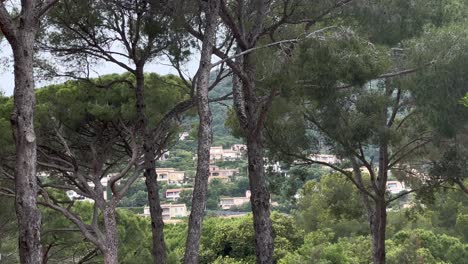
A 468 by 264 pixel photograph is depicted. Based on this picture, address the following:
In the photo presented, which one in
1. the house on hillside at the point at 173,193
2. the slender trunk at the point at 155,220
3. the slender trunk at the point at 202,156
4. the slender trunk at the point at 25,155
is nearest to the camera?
A: the slender trunk at the point at 25,155

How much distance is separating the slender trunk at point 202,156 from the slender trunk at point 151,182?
8.99 feet

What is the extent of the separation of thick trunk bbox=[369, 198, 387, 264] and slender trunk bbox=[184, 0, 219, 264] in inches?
204

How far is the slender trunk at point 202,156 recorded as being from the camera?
5.66 meters

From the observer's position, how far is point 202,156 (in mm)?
5809

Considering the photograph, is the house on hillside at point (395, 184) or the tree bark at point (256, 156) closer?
the tree bark at point (256, 156)

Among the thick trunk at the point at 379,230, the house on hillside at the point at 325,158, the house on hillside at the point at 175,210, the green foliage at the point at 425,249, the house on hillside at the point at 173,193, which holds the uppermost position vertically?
the house on hillside at the point at 325,158

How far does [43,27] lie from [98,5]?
79 cm

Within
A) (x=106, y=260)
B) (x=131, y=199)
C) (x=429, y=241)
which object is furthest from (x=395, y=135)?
(x=131, y=199)

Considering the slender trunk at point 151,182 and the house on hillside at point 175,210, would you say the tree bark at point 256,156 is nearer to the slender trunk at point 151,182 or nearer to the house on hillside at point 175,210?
the slender trunk at point 151,182

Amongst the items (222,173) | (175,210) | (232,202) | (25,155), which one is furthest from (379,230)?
(222,173)

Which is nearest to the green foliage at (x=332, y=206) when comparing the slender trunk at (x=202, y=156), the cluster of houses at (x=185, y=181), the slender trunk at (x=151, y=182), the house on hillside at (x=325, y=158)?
the house on hillside at (x=325, y=158)

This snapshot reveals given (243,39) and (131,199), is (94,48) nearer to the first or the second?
(243,39)

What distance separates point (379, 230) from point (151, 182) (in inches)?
156

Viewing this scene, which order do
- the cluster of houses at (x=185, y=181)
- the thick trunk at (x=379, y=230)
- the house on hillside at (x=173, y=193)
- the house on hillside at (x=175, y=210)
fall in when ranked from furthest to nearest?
the house on hillside at (x=173, y=193), the cluster of houses at (x=185, y=181), the house on hillside at (x=175, y=210), the thick trunk at (x=379, y=230)
